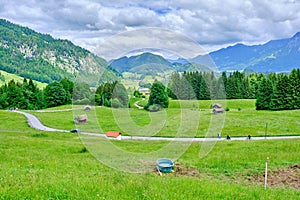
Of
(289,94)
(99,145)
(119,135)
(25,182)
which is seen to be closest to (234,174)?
(99,145)

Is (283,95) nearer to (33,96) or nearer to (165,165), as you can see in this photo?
(165,165)

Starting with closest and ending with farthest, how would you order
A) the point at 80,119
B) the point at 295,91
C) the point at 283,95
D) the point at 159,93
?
the point at 80,119
the point at 159,93
the point at 295,91
the point at 283,95

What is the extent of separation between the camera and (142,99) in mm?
19594

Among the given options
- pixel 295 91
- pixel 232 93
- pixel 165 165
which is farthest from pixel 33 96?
pixel 165 165

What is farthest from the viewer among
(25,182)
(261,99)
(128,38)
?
(261,99)

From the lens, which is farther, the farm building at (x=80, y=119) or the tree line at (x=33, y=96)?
the tree line at (x=33, y=96)

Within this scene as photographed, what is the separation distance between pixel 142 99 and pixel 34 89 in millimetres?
118875

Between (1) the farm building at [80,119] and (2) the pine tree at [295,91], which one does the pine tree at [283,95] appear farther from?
(1) the farm building at [80,119]

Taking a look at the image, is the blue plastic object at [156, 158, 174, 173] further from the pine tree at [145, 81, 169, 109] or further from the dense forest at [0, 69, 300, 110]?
the pine tree at [145, 81, 169, 109]

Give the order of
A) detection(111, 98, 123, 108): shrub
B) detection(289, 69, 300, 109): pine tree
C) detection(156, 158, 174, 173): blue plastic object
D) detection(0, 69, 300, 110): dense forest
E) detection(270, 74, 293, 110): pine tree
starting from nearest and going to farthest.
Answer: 1. detection(111, 98, 123, 108): shrub
2. detection(156, 158, 174, 173): blue plastic object
3. detection(0, 69, 300, 110): dense forest
4. detection(289, 69, 300, 109): pine tree
5. detection(270, 74, 293, 110): pine tree

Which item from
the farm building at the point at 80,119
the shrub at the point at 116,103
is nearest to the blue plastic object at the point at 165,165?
the shrub at the point at 116,103

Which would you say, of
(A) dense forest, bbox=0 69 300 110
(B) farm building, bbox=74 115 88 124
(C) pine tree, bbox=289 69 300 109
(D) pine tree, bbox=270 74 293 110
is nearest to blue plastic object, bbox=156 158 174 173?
(A) dense forest, bbox=0 69 300 110

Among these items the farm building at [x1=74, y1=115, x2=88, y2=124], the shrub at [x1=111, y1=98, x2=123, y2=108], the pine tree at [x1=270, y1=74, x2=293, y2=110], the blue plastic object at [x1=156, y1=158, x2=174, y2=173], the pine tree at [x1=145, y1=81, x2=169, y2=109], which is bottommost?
the blue plastic object at [x1=156, y1=158, x2=174, y2=173]

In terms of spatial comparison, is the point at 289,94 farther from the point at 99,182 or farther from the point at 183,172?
the point at 99,182
